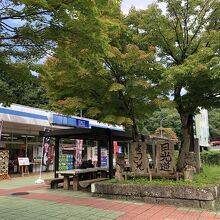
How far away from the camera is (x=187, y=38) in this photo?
43.2ft

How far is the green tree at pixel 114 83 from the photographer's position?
10273mm

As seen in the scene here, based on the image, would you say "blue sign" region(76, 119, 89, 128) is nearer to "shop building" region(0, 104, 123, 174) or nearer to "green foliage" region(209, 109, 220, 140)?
"shop building" region(0, 104, 123, 174)

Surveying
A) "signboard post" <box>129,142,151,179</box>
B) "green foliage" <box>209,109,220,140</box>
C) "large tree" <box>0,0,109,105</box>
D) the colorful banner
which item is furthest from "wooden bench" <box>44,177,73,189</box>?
"green foliage" <box>209,109,220,140</box>

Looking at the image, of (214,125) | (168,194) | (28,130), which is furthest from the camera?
(214,125)

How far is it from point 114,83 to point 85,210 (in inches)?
177

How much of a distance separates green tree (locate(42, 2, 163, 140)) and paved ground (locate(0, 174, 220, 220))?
3104 millimetres

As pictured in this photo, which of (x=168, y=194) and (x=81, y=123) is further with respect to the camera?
(x=81, y=123)

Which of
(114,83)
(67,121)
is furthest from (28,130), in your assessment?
(114,83)

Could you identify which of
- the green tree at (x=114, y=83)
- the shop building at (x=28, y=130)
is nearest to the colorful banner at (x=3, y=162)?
the shop building at (x=28, y=130)

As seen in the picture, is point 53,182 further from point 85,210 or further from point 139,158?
point 85,210

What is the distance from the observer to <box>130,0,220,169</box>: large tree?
38.9 feet

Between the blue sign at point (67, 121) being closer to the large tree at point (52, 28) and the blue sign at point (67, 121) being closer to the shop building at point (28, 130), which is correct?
the shop building at point (28, 130)

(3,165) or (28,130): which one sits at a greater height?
(28,130)

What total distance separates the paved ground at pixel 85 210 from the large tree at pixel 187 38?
4762 mm
